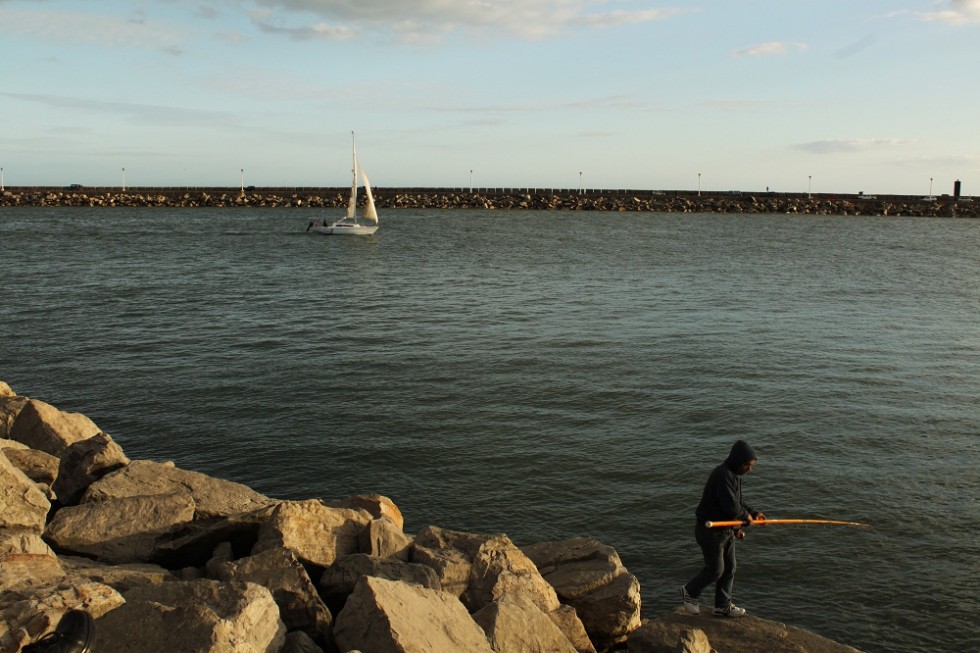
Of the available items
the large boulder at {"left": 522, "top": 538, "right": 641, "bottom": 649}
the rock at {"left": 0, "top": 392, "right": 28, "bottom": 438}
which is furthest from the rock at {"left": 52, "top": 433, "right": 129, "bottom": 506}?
the large boulder at {"left": 522, "top": 538, "right": 641, "bottom": 649}

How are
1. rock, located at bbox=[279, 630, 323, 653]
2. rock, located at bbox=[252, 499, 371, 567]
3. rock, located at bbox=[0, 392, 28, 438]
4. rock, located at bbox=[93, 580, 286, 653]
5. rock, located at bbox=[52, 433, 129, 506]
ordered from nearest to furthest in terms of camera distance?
rock, located at bbox=[93, 580, 286, 653]
rock, located at bbox=[279, 630, 323, 653]
rock, located at bbox=[252, 499, 371, 567]
rock, located at bbox=[52, 433, 129, 506]
rock, located at bbox=[0, 392, 28, 438]

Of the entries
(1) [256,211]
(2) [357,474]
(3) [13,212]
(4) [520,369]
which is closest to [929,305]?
(4) [520,369]

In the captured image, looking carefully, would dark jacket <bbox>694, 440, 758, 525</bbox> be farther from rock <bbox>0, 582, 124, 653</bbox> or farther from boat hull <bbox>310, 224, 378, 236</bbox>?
boat hull <bbox>310, 224, 378, 236</bbox>

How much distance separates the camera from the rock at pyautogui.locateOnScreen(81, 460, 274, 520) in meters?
10.2

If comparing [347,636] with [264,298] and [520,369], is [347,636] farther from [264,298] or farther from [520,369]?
[264,298]

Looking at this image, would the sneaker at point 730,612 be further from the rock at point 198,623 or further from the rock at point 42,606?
the rock at point 42,606

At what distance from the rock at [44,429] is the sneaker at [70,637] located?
7236 mm

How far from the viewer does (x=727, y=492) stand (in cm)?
918

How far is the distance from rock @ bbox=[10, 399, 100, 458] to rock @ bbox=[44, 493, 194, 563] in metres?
3.83

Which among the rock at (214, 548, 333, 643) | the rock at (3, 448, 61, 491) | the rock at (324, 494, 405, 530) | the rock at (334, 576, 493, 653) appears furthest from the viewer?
the rock at (3, 448, 61, 491)

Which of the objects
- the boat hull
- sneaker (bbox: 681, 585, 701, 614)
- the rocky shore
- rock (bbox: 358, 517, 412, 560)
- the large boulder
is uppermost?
the rocky shore

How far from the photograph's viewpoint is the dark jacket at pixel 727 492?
9117 millimetres

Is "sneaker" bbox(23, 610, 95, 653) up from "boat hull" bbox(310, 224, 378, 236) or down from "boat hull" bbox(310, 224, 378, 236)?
down

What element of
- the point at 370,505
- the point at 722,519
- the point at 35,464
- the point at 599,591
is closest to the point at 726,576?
the point at 722,519
